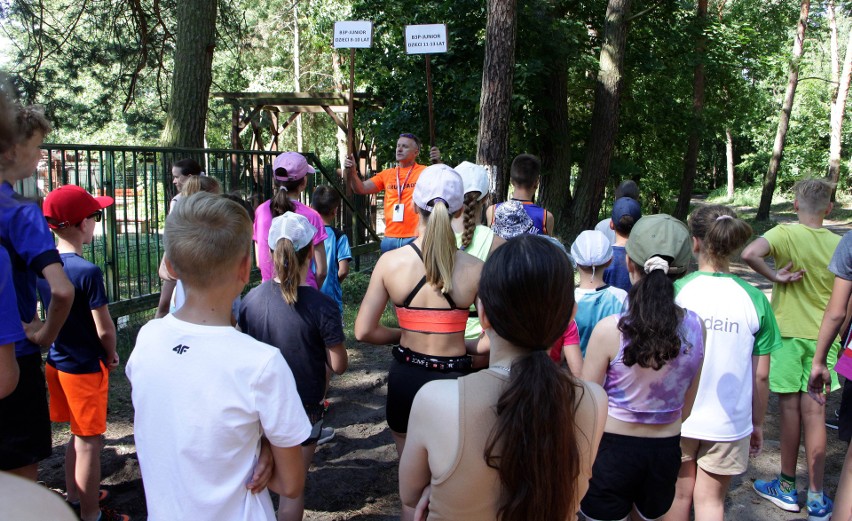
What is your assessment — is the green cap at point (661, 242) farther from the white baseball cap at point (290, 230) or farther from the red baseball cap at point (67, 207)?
the red baseball cap at point (67, 207)

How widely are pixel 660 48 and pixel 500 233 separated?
12267mm

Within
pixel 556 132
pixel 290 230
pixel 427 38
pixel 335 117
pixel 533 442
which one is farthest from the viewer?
pixel 335 117

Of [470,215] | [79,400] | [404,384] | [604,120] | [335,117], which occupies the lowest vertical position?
[79,400]

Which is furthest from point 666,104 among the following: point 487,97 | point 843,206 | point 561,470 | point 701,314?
point 843,206

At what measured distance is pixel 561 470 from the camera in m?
1.70

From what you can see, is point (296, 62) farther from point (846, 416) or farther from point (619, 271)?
point (846, 416)

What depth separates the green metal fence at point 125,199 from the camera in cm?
598

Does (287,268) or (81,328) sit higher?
(287,268)

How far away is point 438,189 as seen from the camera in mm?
3154

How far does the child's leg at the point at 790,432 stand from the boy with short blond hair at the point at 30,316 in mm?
4065

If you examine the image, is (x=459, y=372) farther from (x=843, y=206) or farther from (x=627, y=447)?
(x=843, y=206)

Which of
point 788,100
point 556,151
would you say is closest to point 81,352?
point 556,151

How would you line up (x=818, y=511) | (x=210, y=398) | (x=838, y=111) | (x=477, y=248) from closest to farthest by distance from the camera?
(x=210, y=398), (x=477, y=248), (x=818, y=511), (x=838, y=111)

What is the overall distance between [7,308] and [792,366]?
13.6ft
